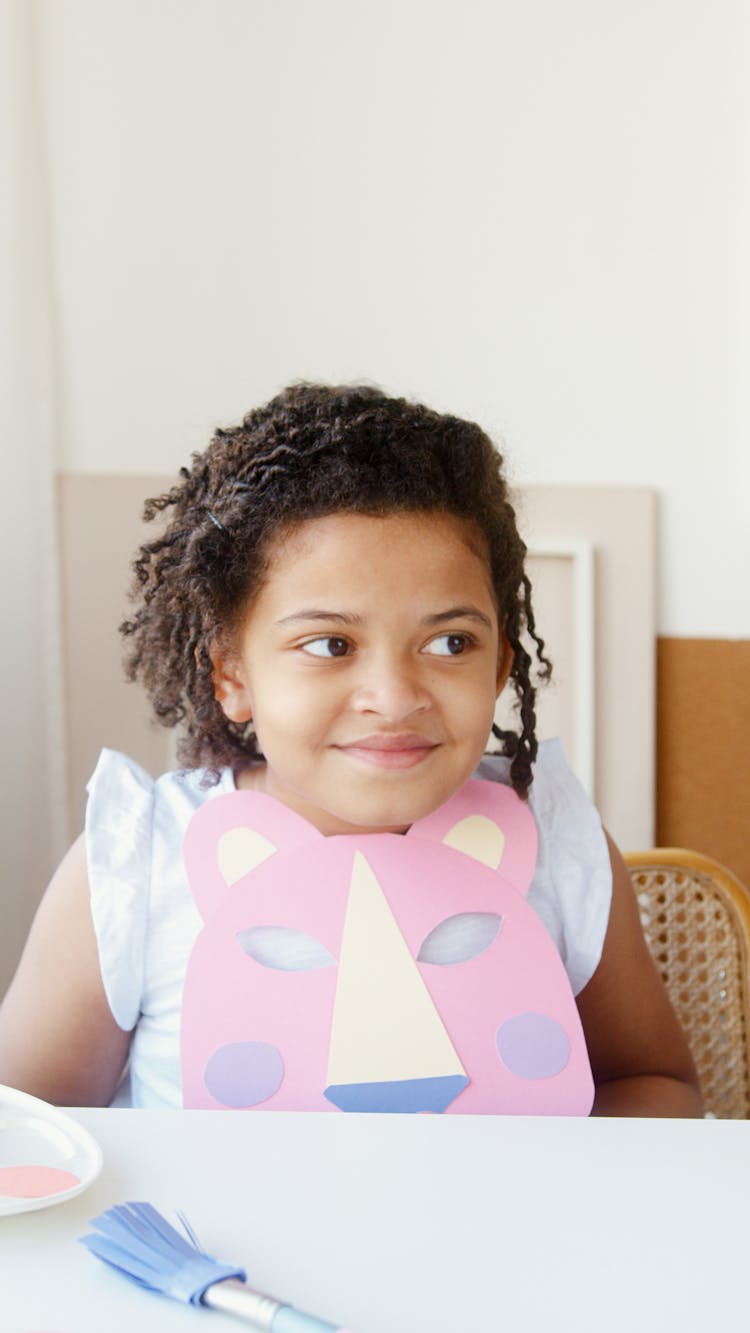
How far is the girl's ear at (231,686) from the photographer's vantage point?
86 cm

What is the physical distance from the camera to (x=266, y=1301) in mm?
414

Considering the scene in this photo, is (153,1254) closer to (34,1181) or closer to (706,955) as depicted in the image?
(34,1181)

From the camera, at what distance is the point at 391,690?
74 cm

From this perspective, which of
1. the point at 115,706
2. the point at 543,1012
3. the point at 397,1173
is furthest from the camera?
the point at 115,706

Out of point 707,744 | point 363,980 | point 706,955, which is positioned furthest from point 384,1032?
point 707,744

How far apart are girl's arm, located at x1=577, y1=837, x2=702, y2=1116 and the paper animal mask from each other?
0.13 m

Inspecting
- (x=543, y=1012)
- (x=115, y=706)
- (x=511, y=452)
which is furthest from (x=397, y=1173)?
(x=511, y=452)

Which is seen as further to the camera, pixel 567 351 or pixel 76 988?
pixel 567 351

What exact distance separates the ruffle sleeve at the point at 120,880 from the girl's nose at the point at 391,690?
0.21 m

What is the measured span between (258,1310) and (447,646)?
0.44 metres

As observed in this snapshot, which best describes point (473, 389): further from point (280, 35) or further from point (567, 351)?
point (280, 35)

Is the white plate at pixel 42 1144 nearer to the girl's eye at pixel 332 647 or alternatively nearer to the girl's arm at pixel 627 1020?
the girl's eye at pixel 332 647

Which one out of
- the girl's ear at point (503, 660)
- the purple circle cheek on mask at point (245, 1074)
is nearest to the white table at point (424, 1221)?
the purple circle cheek on mask at point (245, 1074)

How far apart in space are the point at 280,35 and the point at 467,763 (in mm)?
1348
